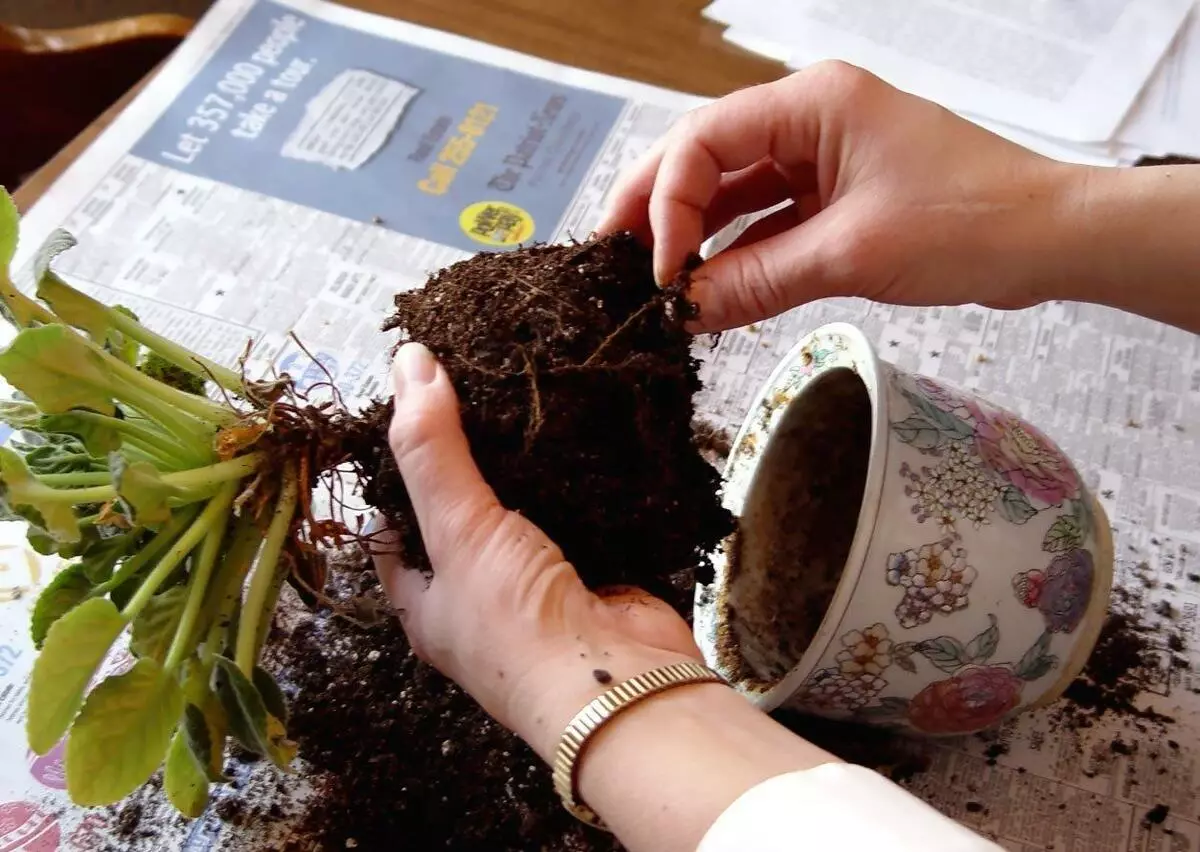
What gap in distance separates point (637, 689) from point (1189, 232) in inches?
16.7

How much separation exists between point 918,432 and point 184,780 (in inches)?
17.9

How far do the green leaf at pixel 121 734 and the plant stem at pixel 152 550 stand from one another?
0.20ft

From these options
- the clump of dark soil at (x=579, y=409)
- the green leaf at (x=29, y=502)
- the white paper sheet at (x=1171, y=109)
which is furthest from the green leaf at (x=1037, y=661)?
the white paper sheet at (x=1171, y=109)

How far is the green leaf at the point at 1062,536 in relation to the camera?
2.00 feet

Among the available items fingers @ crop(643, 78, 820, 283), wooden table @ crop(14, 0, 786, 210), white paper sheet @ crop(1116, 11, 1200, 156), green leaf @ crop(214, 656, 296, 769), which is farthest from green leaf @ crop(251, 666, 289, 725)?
white paper sheet @ crop(1116, 11, 1200, 156)

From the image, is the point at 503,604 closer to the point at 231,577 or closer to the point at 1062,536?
the point at 231,577

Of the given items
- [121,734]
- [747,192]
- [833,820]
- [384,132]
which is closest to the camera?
[833,820]

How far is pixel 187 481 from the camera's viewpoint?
52cm

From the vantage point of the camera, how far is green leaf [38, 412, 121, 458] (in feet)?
1.60

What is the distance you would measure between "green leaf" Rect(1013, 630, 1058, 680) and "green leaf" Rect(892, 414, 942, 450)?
0.14 meters

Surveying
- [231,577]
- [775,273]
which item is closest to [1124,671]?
[775,273]

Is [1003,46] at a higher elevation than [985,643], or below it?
higher

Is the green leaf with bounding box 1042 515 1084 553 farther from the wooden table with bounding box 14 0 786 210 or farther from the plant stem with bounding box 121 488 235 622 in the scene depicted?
the wooden table with bounding box 14 0 786 210

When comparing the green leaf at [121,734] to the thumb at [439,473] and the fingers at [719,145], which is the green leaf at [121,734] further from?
the fingers at [719,145]
